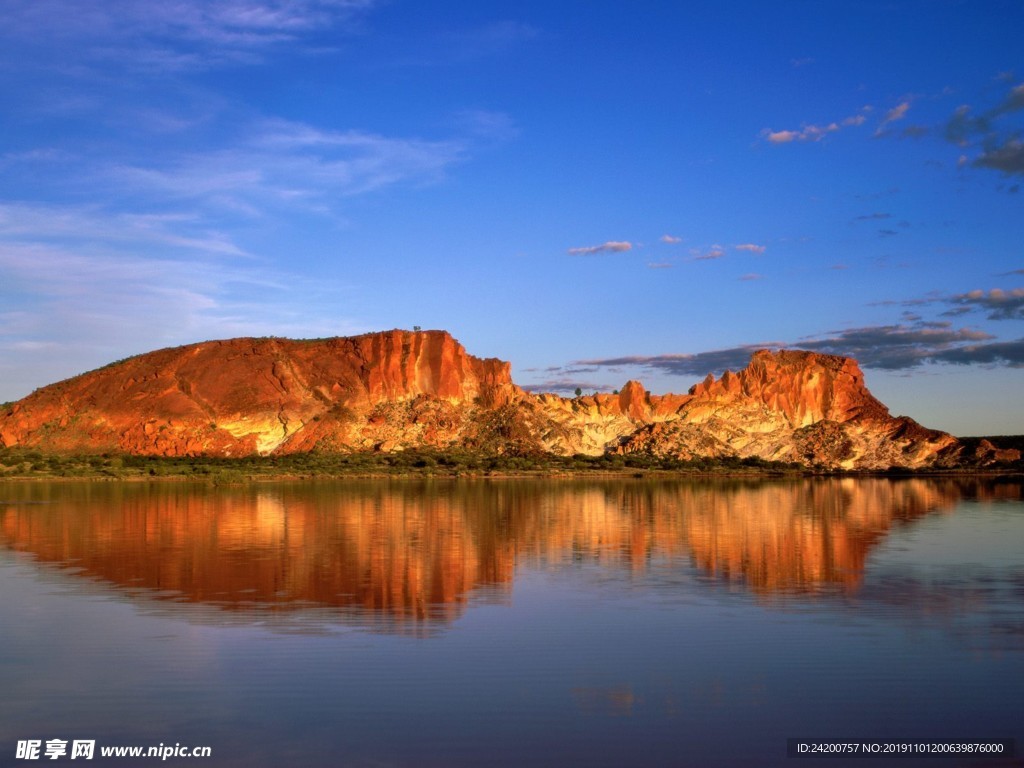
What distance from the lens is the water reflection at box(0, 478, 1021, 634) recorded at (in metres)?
21.1

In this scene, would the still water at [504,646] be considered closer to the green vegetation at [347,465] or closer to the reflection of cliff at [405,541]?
the reflection of cliff at [405,541]

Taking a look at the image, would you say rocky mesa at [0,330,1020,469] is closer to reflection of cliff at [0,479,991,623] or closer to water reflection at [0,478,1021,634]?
water reflection at [0,478,1021,634]

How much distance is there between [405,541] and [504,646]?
16486 mm

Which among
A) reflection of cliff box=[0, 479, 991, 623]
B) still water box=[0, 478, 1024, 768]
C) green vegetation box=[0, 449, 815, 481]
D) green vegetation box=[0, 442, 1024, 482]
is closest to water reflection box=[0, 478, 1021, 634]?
reflection of cliff box=[0, 479, 991, 623]

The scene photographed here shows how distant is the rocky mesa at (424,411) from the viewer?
410 ft

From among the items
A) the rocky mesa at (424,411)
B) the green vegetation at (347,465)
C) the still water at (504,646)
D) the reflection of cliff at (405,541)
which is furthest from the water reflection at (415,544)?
the rocky mesa at (424,411)

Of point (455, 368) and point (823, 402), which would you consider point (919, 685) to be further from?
point (823, 402)

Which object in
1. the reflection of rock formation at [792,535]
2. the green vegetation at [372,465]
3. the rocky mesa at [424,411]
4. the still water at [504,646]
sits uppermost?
the rocky mesa at [424,411]

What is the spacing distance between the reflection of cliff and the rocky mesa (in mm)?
70276

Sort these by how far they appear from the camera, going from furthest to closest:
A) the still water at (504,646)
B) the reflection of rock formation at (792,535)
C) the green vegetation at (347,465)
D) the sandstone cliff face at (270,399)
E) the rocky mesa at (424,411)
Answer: the rocky mesa at (424,411), the sandstone cliff face at (270,399), the green vegetation at (347,465), the reflection of rock formation at (792,535), the still water at (504,646)

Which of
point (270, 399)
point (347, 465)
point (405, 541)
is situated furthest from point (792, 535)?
point (270, 399)

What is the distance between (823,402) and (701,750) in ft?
505

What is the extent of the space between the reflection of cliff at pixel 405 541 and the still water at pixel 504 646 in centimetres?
21

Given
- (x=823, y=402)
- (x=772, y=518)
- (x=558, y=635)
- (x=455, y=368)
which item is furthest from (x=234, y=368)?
(x=558, y=635)
